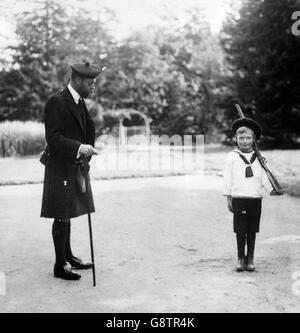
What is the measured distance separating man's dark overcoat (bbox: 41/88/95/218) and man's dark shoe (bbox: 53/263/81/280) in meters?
0.46

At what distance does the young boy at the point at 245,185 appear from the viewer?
4742 millimetres

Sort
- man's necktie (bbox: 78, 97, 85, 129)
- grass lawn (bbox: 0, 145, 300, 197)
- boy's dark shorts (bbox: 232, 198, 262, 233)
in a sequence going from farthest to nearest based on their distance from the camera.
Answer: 1. grass lawn (bbox: 0, 145, 300, 197)
2. boy's dark shorts (bbox: 232, 198, 262, 233)
3. man's necktie (bbox: 78, 97, 85, 129)

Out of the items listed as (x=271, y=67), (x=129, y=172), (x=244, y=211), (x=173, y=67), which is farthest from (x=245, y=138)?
(x=173, y=67)

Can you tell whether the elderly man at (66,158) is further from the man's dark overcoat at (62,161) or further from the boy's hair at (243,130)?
the boy's hair at (243,130)

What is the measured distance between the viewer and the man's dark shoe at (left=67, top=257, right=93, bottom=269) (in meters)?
4.93

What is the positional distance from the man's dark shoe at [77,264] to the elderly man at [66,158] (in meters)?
0.25

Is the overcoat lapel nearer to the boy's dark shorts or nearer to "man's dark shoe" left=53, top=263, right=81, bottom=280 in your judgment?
"man's dark shoe" left=53, top=263, right=81, bottom=280

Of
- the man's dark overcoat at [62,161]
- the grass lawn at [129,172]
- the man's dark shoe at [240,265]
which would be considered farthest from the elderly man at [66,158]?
the grass lawn at [129,172]

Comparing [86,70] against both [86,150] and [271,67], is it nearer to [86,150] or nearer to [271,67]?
[86,150]

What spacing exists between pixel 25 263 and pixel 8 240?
108cm

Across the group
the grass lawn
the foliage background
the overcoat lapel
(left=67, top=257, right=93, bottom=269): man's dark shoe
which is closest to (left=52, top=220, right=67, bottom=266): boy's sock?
(left=67, top=257, right=93, bottom=269): man's dark shoe

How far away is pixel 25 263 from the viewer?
16.9 feet
